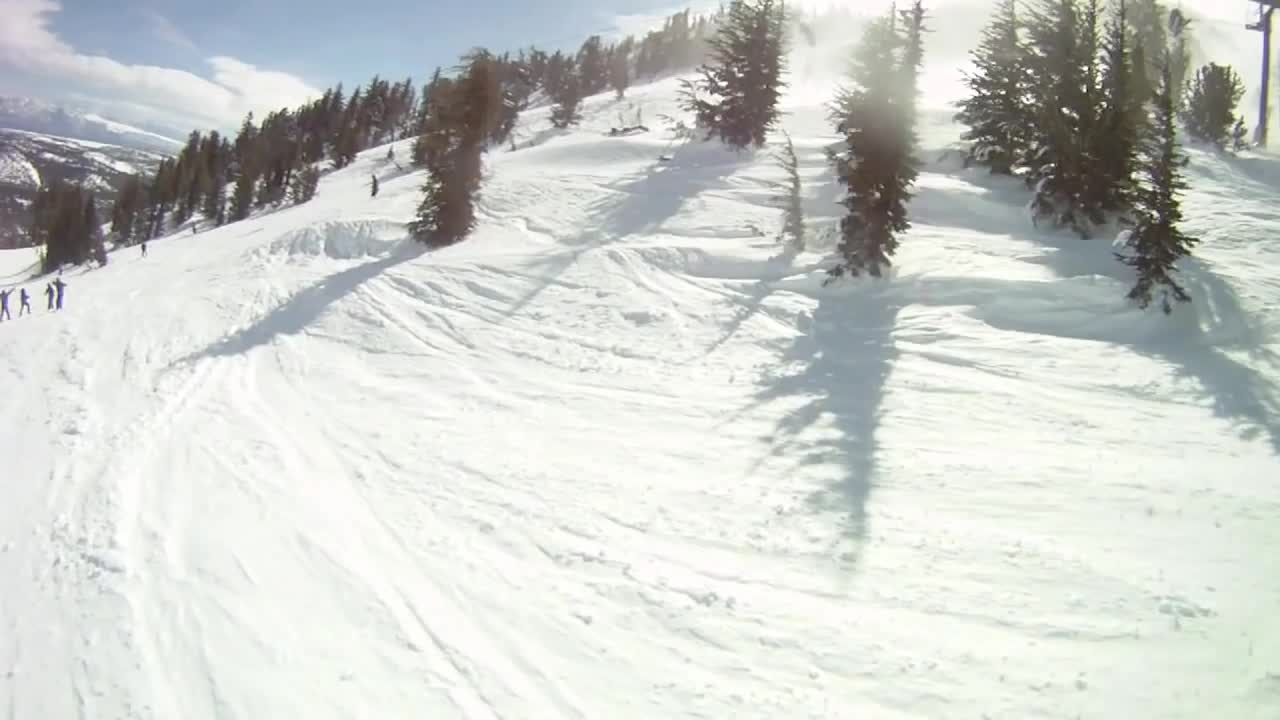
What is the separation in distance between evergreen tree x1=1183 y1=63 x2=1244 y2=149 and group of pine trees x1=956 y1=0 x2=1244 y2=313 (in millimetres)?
191

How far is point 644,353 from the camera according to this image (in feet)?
48.9

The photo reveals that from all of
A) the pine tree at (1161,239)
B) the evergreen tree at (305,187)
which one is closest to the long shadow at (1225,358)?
the pine tree at (1161,239)

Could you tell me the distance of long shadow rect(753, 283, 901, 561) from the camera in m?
8.92

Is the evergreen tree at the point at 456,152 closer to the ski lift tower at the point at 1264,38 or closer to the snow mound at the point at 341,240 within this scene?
the snow mound at the point at 341,240

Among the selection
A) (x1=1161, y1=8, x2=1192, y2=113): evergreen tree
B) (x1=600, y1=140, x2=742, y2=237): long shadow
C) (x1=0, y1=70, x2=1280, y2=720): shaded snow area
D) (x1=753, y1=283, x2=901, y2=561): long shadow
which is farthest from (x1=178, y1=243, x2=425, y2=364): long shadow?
(x1=1161, y1=8, x2=1192, y2=113): evergreen tree

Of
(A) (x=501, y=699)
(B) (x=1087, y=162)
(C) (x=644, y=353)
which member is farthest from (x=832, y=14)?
(A) (x=501, y=699)

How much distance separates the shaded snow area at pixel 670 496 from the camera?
5.87m

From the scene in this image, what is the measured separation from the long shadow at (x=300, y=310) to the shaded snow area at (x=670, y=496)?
0.22m

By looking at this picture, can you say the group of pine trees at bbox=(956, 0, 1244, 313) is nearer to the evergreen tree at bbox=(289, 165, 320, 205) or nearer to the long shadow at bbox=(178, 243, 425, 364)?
the long shadow at bbox=(178, 243, 425, 364)

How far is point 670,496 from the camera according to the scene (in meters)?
9.16

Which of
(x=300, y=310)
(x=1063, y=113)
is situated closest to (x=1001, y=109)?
(x=1063, y=113)

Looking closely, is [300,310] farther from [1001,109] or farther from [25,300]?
[1001,109]

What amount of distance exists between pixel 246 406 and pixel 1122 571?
14980mm

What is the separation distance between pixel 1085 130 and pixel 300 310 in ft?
83.2
